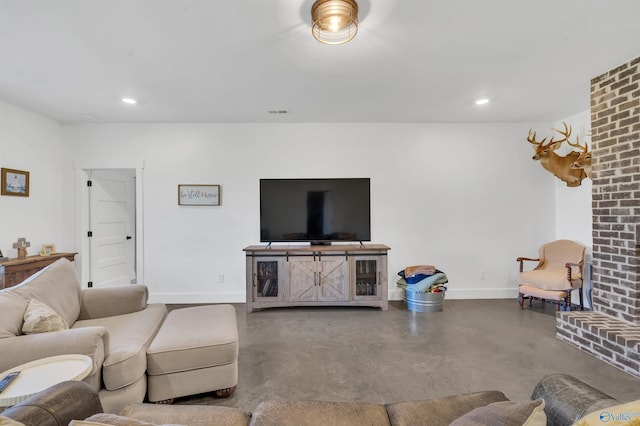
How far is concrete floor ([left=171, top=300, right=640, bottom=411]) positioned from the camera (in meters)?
2.16

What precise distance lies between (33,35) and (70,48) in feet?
0.72

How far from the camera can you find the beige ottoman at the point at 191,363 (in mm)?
1919

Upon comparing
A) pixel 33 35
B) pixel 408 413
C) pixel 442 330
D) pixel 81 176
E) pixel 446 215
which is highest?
pixel 33 35

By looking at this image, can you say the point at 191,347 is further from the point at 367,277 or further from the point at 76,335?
the point at 367,277

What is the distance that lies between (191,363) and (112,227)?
3.69m

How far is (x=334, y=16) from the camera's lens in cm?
188

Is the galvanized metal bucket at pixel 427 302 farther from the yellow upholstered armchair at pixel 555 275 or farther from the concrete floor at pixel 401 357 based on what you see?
the yellow upholstered armchair at pixel 555 275

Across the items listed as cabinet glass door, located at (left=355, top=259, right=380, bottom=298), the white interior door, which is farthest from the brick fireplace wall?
the white interior door

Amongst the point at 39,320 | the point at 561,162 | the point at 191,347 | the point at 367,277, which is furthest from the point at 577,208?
the point at 39,320

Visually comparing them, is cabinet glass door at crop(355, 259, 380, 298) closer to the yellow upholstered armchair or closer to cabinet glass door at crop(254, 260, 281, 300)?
cabinet glass door at crop(254, 260, 281, 300)

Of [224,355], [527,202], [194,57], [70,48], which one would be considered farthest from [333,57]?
[527,202]

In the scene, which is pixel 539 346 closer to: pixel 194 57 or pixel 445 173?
pixel 445 173

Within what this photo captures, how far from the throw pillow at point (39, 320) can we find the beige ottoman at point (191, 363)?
56cm

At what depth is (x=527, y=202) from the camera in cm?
443
